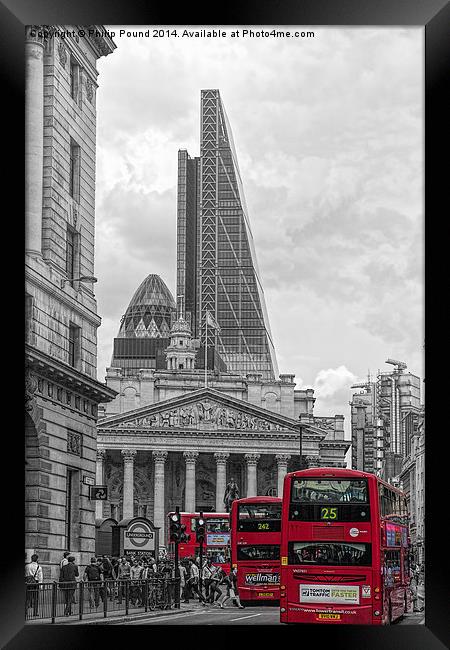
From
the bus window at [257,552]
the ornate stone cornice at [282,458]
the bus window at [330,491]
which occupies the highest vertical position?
the ornate stone cornice at [282,458]

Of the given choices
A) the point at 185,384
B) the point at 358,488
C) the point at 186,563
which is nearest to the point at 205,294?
the point at 185,384

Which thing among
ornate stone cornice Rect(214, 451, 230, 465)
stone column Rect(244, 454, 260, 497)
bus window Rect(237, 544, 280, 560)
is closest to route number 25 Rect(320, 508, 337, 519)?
bus window Rect(237, 544, 280, 560)

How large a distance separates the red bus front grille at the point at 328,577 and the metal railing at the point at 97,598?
13.0 ft

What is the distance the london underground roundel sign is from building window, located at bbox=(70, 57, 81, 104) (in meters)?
13.6

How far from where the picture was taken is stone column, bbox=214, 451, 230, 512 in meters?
98.8

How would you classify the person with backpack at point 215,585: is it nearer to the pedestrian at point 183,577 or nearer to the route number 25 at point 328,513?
the pedestrian at point 183,577

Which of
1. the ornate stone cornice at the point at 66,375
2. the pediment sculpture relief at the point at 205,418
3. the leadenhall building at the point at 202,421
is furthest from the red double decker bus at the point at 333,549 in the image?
the pediment sculpture relief at the point at 205,418

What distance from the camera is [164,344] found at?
383 feet

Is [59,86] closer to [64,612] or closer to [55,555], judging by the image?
[55,555]

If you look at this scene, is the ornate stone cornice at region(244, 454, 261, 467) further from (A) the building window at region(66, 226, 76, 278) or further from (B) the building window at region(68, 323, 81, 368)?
(A) the building window at region(66, 226, 76, 278)

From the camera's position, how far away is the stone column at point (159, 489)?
9721 centimetres

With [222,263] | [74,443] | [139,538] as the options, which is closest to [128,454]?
[222,263]

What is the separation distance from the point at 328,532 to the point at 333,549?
306mm
